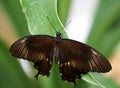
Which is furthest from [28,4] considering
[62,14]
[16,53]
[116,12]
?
[116,12]

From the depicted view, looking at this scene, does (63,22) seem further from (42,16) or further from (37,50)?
(42,16)

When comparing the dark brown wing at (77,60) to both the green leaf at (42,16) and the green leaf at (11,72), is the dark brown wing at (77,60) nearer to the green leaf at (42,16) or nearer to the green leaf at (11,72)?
the green leaf at (42,16)

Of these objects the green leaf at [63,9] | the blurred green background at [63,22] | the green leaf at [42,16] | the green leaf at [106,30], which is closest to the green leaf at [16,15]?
the blurred green background at [63,22]

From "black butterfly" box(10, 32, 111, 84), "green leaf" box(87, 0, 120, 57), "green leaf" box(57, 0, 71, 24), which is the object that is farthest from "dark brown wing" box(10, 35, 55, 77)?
"green leaf" box(87, 0, 120, 57)

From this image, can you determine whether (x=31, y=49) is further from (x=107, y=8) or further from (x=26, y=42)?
(x=107, y=8)

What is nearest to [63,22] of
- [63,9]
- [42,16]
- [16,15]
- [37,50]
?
[63,9]

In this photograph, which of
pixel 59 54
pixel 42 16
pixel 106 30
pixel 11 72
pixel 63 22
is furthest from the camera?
pixel 106 30

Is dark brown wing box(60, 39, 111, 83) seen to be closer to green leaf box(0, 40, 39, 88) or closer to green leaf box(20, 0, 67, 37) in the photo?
green leaf box(20, 0, 67, 37)
